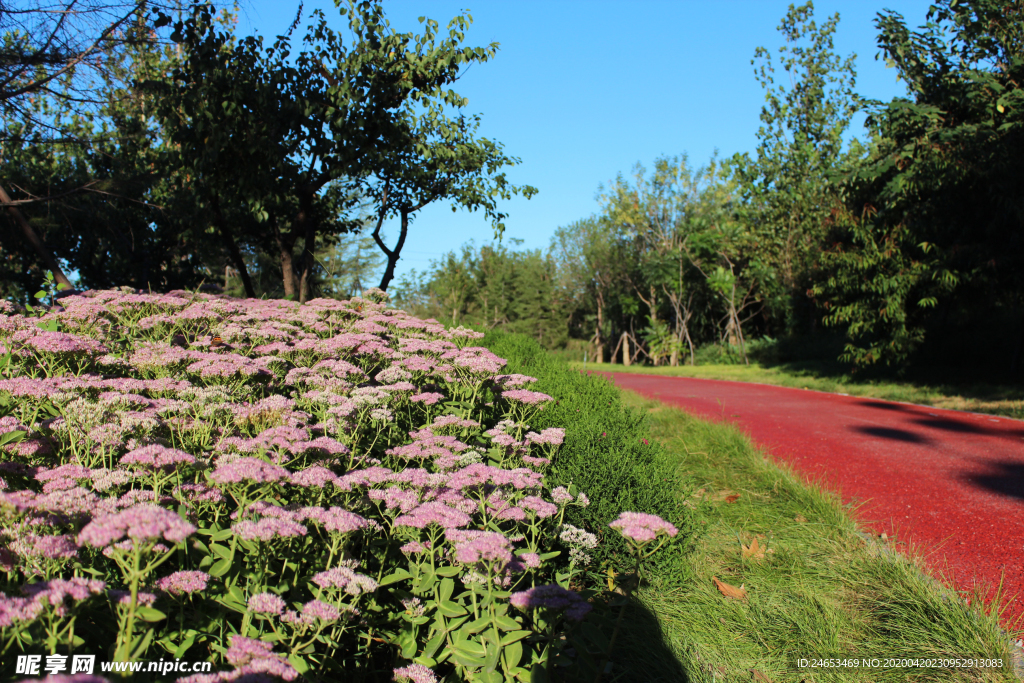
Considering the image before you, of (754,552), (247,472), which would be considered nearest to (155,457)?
(247,472)

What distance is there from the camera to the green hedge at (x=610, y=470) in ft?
12.8

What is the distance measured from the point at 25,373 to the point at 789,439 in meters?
8.12

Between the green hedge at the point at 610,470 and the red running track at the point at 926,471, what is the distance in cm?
169

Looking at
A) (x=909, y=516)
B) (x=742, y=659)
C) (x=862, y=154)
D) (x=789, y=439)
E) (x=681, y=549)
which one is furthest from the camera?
(x=862, y=154)

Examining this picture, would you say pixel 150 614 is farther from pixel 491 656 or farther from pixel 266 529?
pixel 491 656

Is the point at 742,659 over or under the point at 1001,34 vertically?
under

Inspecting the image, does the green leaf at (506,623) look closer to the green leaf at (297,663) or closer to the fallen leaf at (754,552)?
the green leaf at (297,663)

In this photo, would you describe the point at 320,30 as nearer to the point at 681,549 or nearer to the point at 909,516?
the point at 681,549

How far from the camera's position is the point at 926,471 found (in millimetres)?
5934

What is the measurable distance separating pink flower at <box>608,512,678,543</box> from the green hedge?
3.93 feet

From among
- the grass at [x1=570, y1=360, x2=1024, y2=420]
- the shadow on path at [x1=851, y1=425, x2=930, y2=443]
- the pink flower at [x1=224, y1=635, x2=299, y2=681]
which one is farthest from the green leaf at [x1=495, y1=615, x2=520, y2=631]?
the shadow on path at [x1=851, y1=425, x2=930, y2=443]

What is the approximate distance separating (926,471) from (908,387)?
7930 millimetres

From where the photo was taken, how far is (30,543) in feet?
6.53

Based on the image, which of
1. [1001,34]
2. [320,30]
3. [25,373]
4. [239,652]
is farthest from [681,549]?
[1001,34]
